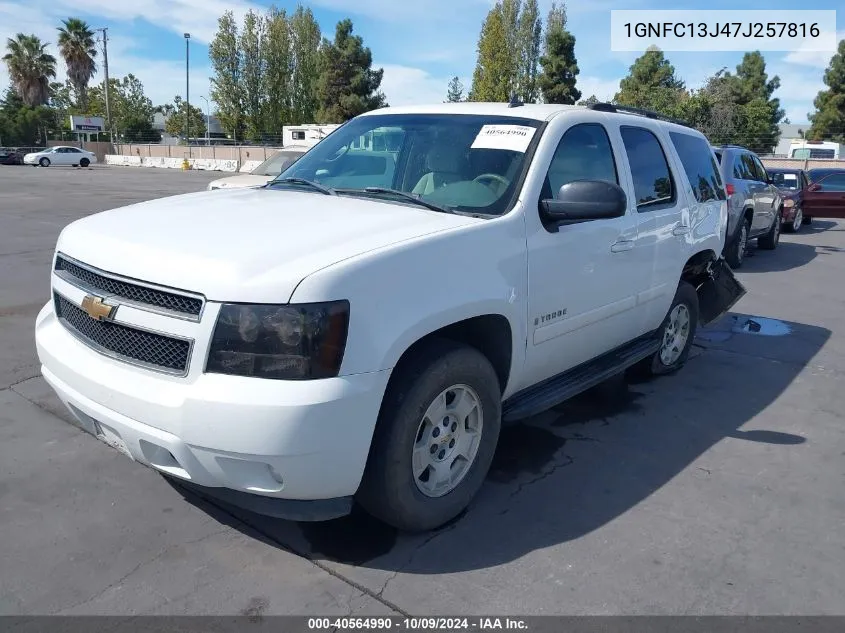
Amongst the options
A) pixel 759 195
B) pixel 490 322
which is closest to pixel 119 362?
pixel 490 322

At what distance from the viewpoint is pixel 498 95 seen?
5828 cm

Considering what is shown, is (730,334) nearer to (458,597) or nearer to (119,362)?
(458,597)

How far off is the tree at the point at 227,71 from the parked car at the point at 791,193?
187ft

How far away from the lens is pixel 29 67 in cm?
6606

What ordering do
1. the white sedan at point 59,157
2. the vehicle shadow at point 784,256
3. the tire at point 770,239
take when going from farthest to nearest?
1. the white sedan at point 59,157
2. the tire at point 770,239
3. the vehicle shadow at point 784,256

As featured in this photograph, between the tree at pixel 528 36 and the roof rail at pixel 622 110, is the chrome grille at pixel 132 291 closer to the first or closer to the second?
the roof rail at pixel 622 110

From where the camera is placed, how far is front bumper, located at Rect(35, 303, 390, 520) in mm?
2486

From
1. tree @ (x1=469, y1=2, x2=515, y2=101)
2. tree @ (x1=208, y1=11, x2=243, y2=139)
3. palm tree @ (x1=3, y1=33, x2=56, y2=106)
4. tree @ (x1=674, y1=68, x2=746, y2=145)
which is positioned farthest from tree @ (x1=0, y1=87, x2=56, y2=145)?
tree @ (x1=674, y1=68, x2=746, y2=145)

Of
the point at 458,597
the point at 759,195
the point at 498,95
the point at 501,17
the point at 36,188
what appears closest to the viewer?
the point at 458,597

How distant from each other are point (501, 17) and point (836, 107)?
93.3 feet

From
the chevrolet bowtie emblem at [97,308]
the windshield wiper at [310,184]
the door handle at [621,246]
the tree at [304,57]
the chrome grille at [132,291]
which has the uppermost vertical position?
the tree at [304,57]

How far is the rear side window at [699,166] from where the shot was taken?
17.6 feet

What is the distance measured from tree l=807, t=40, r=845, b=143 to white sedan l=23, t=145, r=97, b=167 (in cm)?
5337
